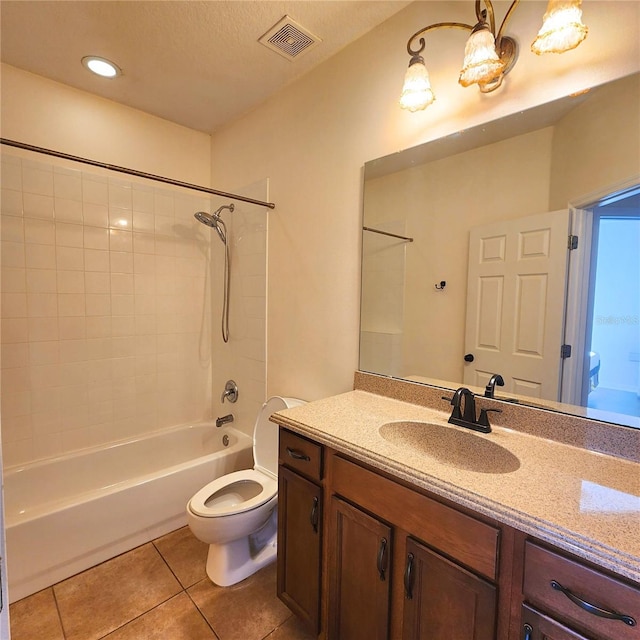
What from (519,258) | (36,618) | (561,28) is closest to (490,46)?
(561,28)

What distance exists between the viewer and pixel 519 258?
1.27 m

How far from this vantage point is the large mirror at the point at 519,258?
1.06m

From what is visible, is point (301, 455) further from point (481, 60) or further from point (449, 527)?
point (481, 60)

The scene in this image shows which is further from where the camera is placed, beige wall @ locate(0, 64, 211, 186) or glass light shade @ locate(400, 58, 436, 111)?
beige wall @ locate(0, 64, 211, 186)

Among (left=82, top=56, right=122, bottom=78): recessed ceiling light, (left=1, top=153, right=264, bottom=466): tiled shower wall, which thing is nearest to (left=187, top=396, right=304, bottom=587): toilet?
(left=1, top=153, right=264, bottom=466): tiled shower wall

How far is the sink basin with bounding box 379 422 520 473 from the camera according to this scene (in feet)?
3.69

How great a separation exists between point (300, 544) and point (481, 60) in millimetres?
1834

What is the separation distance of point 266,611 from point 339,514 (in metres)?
0.78

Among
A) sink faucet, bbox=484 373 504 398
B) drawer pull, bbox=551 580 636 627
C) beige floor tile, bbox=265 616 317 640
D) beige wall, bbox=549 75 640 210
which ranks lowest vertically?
beige floor tile, bbox=265 616 317 640

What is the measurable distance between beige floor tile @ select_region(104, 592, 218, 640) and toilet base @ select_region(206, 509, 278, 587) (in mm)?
160

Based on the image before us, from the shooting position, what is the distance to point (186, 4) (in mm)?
1497

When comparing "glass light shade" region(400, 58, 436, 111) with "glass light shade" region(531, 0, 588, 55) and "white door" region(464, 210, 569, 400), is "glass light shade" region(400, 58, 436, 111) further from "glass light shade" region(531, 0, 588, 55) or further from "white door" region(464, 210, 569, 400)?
"white door" region(464, 210, 569, 400)

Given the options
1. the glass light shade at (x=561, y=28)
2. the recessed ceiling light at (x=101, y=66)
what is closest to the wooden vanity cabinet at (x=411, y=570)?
the glass light shade at (x=561, y=28)

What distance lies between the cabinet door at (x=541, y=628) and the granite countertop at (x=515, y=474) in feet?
0.61
